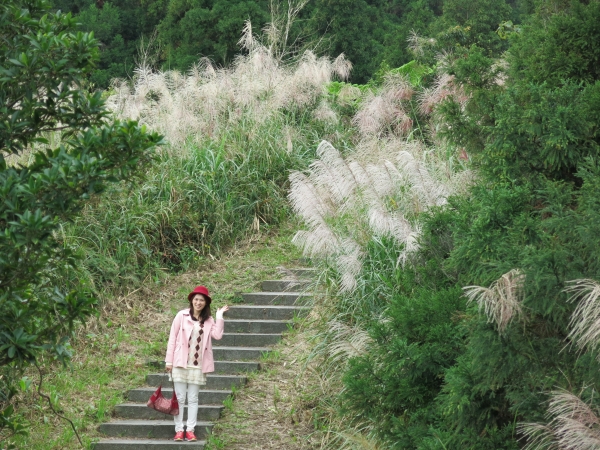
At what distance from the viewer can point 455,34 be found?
16.4 metres

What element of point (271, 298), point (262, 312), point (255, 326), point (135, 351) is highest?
point (271, 298)

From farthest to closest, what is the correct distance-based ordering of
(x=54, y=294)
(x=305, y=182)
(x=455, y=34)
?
(x=455, y=34) < (x=305, y=182) < (x=54, y=294)

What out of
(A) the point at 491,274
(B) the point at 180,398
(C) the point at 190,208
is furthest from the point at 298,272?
(A) the point at 491,274

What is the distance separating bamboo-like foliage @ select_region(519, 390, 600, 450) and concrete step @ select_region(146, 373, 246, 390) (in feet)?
14.3

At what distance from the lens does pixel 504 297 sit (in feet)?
15.4

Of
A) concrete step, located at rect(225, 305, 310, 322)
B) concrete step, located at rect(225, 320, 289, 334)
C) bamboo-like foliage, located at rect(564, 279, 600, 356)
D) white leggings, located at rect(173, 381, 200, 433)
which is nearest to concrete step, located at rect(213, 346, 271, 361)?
concrete step, located at rect(225, 320, 289, 334)

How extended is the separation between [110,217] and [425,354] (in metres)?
5.81

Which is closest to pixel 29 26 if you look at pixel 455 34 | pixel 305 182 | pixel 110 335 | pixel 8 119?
pixel 8 119

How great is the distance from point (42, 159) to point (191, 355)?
12.8 ft

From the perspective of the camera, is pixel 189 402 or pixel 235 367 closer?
pixel 189 402

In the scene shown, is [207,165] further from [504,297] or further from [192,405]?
[504,297]

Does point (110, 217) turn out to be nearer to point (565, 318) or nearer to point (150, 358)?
point (150, 358)

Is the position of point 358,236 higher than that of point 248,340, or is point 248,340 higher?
point 358,236

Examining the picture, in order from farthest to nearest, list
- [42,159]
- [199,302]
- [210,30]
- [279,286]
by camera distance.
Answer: [210,30] < [279,286] < [199,302] < [42,159]
